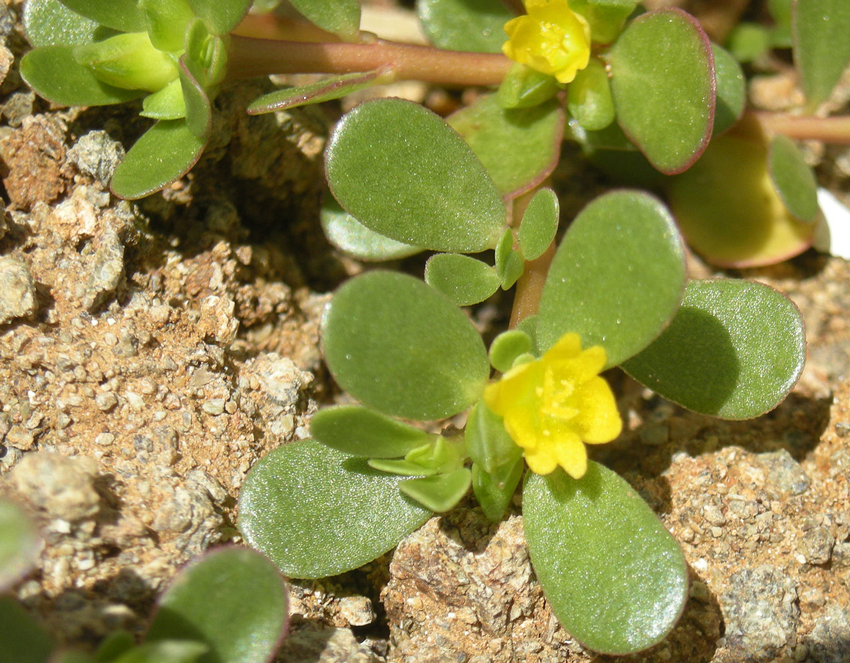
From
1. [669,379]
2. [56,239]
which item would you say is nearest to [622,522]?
[669,379]

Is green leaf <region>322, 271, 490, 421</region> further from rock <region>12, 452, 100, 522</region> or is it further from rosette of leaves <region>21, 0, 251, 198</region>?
rosette of leaves <region>21, 0, 251, 198</region>

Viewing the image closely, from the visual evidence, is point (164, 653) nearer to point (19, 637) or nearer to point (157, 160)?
point (19, 637)

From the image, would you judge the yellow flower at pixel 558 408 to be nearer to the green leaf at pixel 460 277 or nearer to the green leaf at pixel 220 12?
the green leaf at pixel 460 277

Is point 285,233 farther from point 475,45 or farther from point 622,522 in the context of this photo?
point 622,522

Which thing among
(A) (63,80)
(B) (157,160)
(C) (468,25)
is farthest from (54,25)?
(C) (468,25)

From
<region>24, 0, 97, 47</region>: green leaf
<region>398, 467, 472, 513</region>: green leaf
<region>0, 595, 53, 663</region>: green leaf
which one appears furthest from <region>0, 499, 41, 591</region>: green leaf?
<region>24, 0, 97, 47</region>: green leaf
